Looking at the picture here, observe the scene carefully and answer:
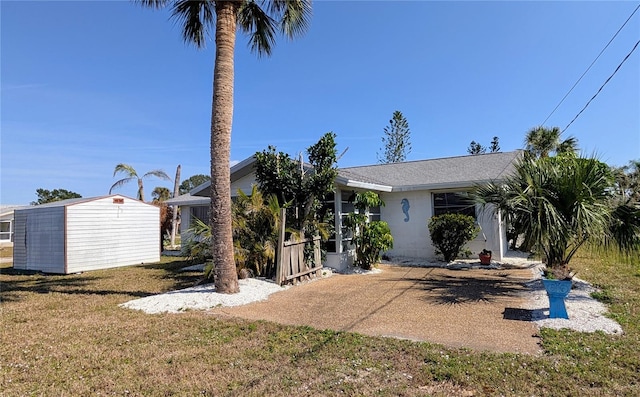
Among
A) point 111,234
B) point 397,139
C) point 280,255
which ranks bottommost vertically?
point 280,255

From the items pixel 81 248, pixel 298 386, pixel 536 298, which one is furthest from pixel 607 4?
pixel 81 248

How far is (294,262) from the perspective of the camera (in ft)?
29.1

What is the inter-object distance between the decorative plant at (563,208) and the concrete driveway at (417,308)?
50.4 inches

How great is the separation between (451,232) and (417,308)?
5966mm

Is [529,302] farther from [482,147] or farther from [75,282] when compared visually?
[482,147]

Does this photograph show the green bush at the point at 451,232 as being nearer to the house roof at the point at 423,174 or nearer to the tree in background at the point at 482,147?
the house roof at the point at 423,174

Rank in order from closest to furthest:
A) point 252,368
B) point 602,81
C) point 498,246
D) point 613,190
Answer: point 252,368, point 613,190, point 602,81, point 498,246

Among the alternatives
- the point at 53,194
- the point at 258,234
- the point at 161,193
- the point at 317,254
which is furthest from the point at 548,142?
the point at 53,194

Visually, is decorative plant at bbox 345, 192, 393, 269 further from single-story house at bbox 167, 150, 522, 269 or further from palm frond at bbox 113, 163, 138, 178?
palm frond at bbox 113, 163, 138, 178

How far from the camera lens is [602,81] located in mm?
8742

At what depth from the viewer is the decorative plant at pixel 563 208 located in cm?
595

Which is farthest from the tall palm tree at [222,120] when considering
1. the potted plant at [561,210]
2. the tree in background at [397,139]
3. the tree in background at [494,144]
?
the tree in background at [494,144]

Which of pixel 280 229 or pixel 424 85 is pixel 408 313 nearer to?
pixel 280 229

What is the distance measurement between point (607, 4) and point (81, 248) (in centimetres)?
1706
